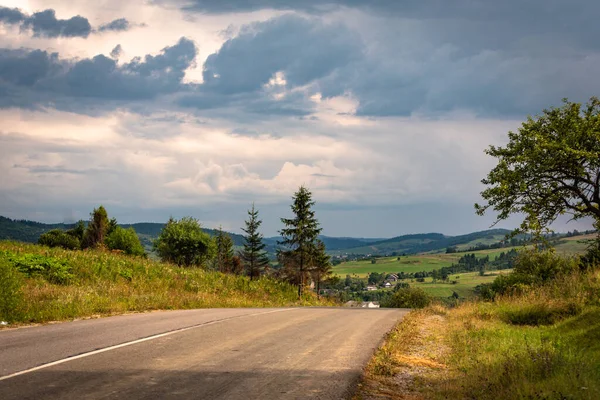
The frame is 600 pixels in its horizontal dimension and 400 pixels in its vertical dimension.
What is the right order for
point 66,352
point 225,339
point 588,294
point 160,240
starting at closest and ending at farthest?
point 66,352 → point 225,339 → point 588,294 → point 160,240

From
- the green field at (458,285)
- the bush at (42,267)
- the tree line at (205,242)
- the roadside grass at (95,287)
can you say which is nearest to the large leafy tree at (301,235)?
the tree line at (205,242)

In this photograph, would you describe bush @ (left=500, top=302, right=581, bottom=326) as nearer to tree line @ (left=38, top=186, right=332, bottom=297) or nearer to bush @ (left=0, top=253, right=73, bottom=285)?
bush @ (left=0, top=253, right=73, bottom=285)

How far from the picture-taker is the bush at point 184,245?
84188mm

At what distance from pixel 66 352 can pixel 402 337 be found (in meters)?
9.06

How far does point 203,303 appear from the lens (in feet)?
86.5

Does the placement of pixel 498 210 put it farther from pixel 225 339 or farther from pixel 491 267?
pixel 491 267

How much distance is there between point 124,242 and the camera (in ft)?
290

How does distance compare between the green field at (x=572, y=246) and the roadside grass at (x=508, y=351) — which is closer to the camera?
the roadside grass at (x=508, y=351)

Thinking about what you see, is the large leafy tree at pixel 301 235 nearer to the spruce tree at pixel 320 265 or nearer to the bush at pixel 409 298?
the spruce tree at pixel 320 265

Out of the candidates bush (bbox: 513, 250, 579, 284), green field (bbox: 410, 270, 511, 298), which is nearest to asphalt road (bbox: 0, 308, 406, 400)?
bush (bbox: 513, 250, 579, 284)

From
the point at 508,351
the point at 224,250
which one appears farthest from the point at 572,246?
the point at 508,351

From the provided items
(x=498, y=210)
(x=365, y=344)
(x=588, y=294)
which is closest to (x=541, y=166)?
(x=498, y=210)

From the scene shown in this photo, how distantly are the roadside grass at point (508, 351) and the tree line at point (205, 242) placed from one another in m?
41.7

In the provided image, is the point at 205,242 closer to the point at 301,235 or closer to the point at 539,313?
the point at 301,235
